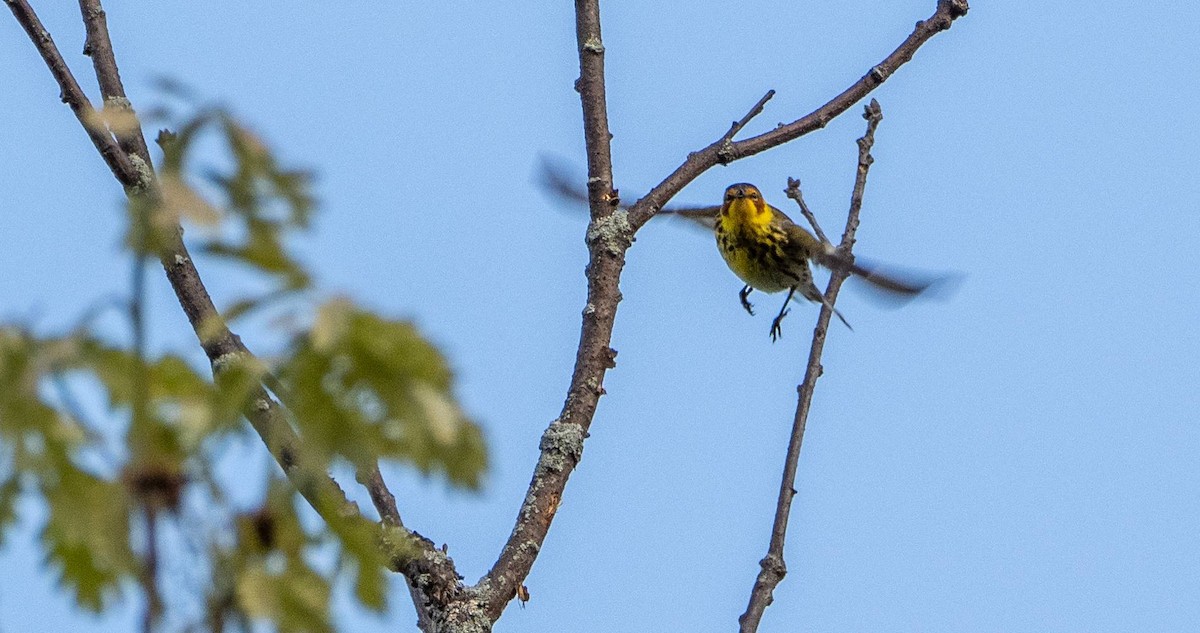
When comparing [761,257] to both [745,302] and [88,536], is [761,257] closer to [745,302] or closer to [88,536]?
[745,302]

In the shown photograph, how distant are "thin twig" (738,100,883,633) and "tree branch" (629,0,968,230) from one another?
0.37 ft

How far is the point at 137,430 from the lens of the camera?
59.6 inches

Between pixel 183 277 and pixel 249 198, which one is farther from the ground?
pixel 183 277

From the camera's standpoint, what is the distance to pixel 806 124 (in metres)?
4.57

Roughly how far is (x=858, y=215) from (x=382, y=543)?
204cm

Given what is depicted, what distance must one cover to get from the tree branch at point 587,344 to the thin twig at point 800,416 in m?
0.57

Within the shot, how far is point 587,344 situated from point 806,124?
3.40 ft

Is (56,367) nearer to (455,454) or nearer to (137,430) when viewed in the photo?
(137,430)

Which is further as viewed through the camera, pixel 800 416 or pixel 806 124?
pixel 806 124

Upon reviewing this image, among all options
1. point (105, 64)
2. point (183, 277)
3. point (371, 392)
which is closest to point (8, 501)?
point (371, 392)

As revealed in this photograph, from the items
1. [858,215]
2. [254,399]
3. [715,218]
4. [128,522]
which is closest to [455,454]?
[128,522]

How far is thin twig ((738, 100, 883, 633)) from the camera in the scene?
347cm

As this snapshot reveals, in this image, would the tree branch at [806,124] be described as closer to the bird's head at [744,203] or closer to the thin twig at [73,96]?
the thin twig at [73,96]

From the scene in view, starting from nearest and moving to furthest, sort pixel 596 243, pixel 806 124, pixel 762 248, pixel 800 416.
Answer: pixel 800 416 → pixel 596 243 → pixel 806 124 → pixel 762 248
